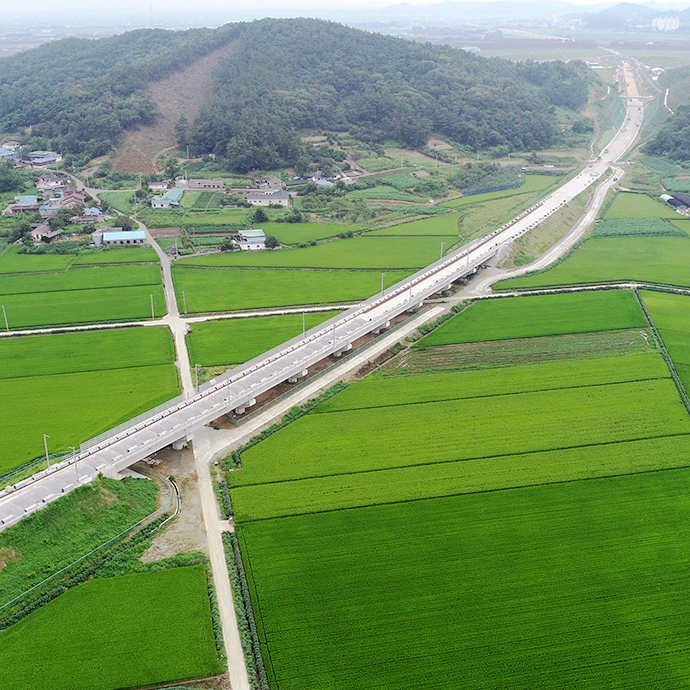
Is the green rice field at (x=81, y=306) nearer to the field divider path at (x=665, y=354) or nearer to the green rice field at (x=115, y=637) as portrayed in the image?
the green rice field at (x=115, y=637)

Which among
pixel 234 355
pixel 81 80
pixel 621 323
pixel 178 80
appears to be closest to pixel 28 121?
pixel 81 80

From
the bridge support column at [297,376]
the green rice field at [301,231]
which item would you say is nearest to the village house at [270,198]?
the green rice field at [301,231]

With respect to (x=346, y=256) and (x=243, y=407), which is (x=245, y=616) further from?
(x=346, y=256)

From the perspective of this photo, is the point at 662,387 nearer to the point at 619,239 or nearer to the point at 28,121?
the point at 619,239

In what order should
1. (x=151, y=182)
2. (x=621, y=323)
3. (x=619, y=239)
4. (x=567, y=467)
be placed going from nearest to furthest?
(x=567, y=467), (x=621, y=323), (x=619, y=239), (x=151, y=182)

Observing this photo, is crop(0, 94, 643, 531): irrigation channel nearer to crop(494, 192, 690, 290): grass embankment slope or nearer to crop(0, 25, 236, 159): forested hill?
crop(494, 192, 690, 290): grass embankment slope

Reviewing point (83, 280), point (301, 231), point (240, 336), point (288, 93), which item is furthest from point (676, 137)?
point (83, 280)
